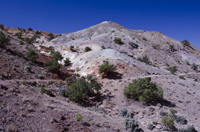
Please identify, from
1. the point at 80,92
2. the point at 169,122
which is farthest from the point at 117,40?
the point at 169,122

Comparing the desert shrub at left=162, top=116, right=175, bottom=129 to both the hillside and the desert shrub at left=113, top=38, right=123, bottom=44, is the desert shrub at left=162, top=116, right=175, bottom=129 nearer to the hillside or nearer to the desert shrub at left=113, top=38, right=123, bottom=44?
the hillside

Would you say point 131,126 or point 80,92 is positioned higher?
point 80,92

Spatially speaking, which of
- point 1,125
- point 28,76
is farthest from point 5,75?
point 1,125

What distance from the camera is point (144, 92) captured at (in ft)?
37.3

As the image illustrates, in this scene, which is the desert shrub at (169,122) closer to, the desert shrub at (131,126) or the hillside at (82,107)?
the hillside at (82,107)

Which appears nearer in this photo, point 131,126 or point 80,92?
point 131,126

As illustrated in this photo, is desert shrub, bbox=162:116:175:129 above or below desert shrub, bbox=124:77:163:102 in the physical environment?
below

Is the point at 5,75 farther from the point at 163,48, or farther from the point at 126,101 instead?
the point at 163,48

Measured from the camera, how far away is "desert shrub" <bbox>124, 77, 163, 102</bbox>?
1134cm

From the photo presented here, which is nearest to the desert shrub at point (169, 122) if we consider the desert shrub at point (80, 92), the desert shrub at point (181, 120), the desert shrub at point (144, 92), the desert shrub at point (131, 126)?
the desert shrub at point (181, 120)

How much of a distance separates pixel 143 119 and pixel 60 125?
624cm

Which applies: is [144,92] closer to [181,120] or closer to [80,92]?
[181,120]

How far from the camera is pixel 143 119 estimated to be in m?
9.35

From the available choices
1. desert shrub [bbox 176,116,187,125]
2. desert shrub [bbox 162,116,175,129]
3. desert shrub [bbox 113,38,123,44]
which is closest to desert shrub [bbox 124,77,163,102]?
desert shrub [bbox 176,116,187,125]
